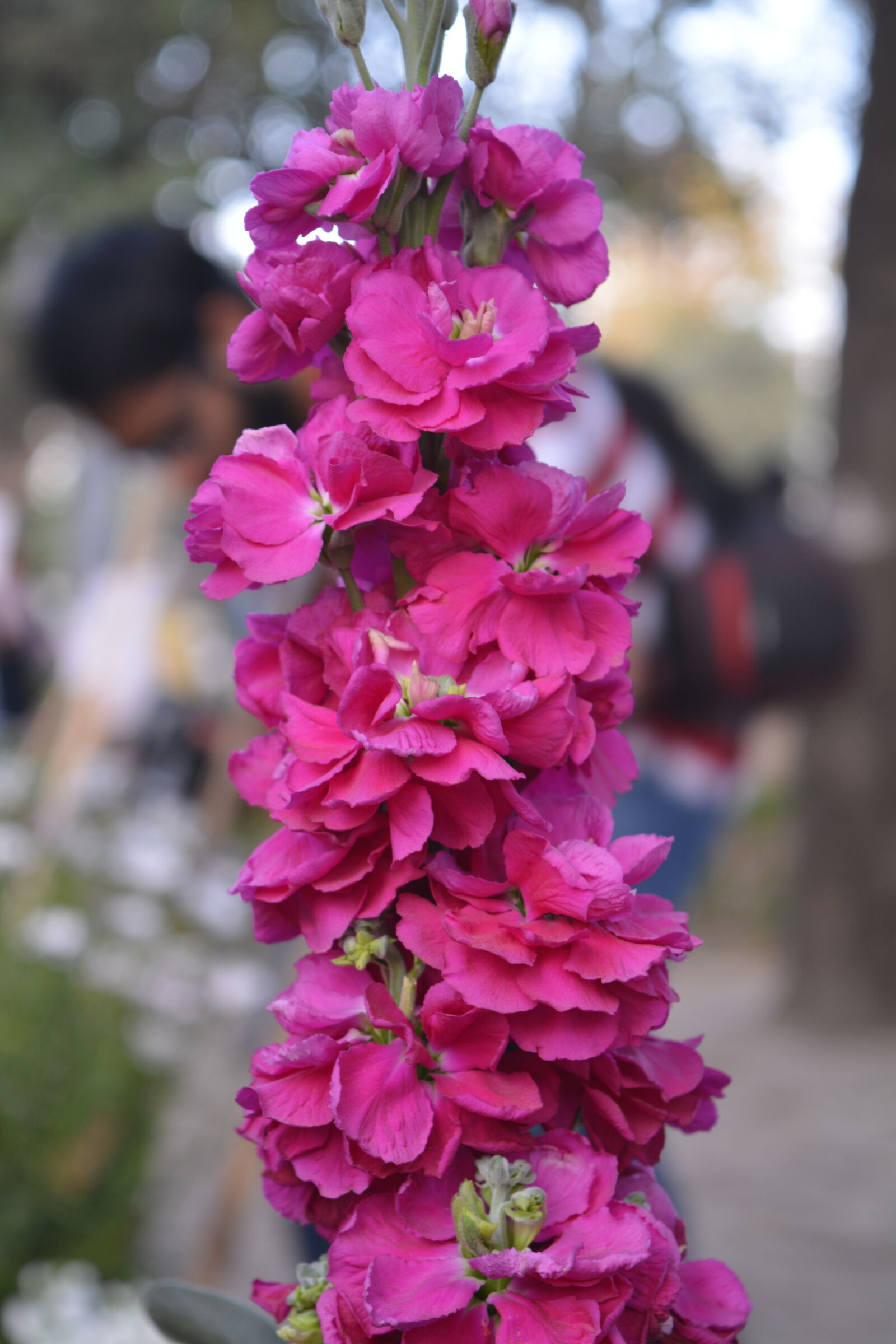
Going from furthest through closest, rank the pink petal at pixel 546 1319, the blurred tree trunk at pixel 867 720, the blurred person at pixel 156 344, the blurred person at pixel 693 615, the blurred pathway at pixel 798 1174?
the blurred tree trunk at pixel 867 720 < the blurred pathway at pixel 798 1174 < the blurred person at pixel 156 344 < the blurred person at pixel 693 615 < the pink petal at pixel 546 1319

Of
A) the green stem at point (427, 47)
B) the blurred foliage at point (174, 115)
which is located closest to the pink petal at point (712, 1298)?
the green stem at point (427, 47)

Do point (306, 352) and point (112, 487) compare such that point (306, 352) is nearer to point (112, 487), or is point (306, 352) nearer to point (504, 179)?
point (504, 179)

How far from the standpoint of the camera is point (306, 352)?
2.02 feet

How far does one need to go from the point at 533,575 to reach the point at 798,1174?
3.68 meters

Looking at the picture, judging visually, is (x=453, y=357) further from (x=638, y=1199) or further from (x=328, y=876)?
(x=638, y=1199)

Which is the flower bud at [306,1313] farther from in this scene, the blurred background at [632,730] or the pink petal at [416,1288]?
the blurred background at [632,730]

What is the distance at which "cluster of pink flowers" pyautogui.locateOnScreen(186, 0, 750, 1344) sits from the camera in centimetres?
53

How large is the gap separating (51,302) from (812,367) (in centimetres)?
2712

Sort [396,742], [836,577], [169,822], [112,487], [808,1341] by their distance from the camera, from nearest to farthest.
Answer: [396,742] < [836,577] < [808,1341] < [169,822] < [112,487]

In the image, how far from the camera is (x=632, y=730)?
7.20ft

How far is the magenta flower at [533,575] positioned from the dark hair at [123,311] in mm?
2023

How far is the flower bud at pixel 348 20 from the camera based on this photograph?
63 centimetres

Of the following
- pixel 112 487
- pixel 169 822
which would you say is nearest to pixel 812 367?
pixel 112 487

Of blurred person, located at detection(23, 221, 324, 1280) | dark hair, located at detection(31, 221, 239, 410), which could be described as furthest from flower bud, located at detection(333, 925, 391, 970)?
dark hair, located at detection(31, 221, 239, 410)
